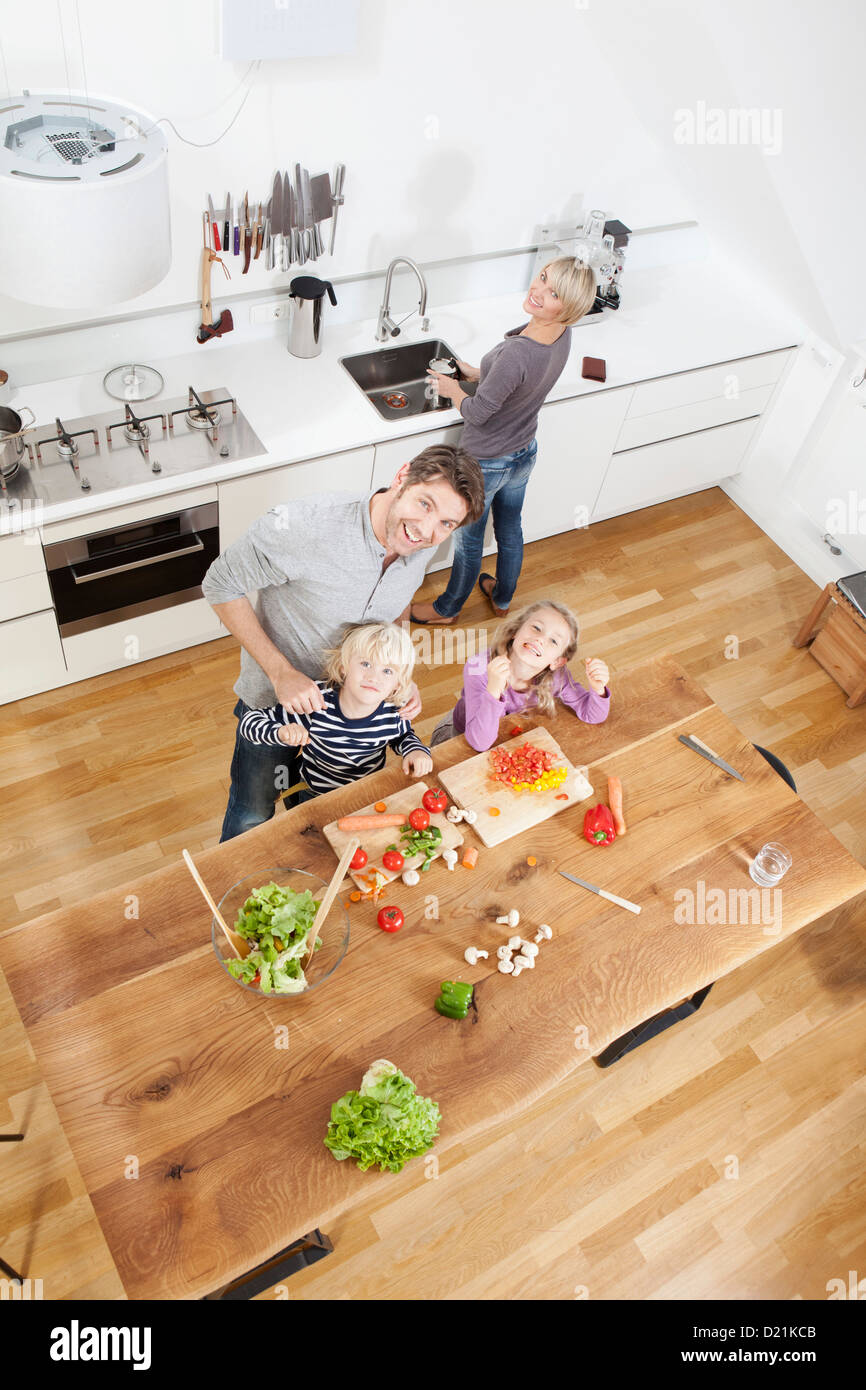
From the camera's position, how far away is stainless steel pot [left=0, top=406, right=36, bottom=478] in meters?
2.82

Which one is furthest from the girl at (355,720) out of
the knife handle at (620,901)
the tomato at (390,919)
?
the knife handle at (620,901)

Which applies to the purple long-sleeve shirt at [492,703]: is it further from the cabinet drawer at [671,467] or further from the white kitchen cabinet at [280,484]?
the cabinet drawer at [671,467]

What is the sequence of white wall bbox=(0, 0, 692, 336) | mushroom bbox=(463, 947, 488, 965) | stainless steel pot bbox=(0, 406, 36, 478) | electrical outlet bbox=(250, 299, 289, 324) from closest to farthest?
mushroom bbox=(463, 947, 488, 965) → white wall bbox=(0, 0, 692, 336) → stainless steel pot bbox=(0, 406, 36, 478) → electrical outlet bbox=(250, 299, 289, 324)

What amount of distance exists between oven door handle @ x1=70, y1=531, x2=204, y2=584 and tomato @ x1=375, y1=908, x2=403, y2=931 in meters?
1.61

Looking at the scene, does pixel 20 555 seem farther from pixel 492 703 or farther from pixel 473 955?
pixel 473 955

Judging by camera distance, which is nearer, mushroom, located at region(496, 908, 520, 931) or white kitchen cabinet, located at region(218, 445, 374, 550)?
mushroom, located at region(496, 908, 520, 931)

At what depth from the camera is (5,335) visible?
3029 millimetres

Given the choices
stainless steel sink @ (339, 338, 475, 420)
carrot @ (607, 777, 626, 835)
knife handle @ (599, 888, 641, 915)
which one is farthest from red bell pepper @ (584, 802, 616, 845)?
stainless steel sink @ (339, 338, 475, 420)

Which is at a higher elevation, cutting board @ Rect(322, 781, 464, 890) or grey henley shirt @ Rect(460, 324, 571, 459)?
grey henley shirt @ Rect(460, 324, 571, 459)

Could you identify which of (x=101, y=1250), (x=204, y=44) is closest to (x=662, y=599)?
(x=204, y=44)

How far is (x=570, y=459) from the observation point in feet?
12.6

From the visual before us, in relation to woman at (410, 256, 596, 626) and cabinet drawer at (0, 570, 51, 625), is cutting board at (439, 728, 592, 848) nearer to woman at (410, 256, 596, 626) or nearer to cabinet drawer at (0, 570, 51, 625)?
woman at (410, 256, 596, 626)

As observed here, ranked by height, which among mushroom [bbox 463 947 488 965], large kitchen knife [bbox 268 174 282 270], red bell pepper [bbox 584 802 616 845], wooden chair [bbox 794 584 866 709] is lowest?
wooden chair [bbox 794 584 866 709]

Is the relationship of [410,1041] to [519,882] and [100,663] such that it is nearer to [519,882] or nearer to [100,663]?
[519,882]
